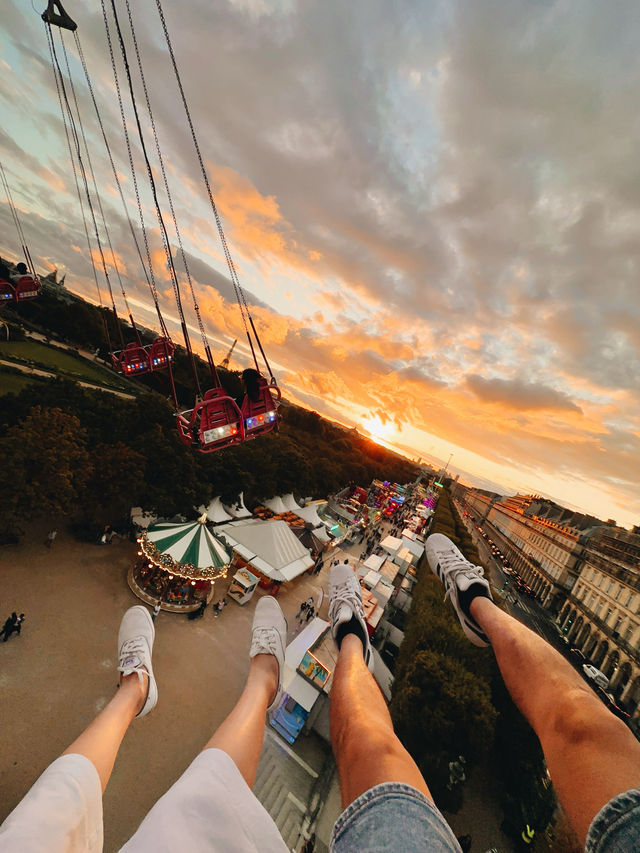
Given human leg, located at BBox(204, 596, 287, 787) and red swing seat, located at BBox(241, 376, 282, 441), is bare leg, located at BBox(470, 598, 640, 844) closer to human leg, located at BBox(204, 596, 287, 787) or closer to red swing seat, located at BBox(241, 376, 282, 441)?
human leg, located at BBox(204, 596, 287, 787)

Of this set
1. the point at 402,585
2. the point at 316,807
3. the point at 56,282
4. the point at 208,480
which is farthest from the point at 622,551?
the point at 56,282

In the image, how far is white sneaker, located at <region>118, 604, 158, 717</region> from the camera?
5.11 metres

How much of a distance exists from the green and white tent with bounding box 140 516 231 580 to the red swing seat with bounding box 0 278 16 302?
1245 cm

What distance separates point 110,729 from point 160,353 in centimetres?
1319

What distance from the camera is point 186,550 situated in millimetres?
15664

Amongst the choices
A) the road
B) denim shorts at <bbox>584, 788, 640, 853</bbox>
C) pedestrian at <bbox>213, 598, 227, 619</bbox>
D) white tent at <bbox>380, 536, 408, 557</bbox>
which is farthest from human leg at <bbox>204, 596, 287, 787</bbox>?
the road

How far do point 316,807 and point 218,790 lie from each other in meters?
12.5

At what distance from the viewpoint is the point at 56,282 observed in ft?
424

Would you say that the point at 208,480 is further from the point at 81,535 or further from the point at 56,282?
the point at 56,282

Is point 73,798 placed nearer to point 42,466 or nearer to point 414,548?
point 42,466

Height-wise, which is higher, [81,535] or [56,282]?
[56,282]

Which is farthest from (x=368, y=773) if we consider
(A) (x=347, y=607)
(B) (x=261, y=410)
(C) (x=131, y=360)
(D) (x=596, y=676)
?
(D) (x=596, y=676)

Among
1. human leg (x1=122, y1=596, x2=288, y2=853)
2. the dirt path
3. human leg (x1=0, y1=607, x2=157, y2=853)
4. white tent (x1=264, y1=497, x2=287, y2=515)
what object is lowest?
the dirt path

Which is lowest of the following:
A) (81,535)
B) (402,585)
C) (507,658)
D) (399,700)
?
(81,535)
